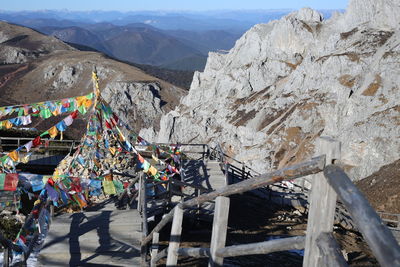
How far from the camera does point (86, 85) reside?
4033 inches

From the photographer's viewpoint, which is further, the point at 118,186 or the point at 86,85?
the point at 86,85

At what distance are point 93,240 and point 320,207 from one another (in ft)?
18.2

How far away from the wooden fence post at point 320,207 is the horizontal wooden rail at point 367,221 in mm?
84

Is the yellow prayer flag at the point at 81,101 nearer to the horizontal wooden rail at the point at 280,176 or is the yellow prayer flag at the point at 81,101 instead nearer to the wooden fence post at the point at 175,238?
the wooden fence post at the point at 175,238

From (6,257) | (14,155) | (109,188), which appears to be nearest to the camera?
(6,257)

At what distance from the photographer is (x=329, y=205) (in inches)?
94.3

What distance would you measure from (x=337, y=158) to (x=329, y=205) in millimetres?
265

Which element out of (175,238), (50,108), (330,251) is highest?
(330,251)

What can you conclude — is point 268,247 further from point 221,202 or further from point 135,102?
point 135,102

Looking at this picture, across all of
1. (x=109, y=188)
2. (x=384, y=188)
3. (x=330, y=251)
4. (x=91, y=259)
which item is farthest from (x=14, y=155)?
(x=384, y=188)

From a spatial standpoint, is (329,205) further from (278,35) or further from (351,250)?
(278,35)

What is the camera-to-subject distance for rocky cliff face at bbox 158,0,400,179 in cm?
3634

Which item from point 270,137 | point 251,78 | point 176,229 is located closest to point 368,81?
point 270,137

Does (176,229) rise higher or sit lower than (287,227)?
higher
